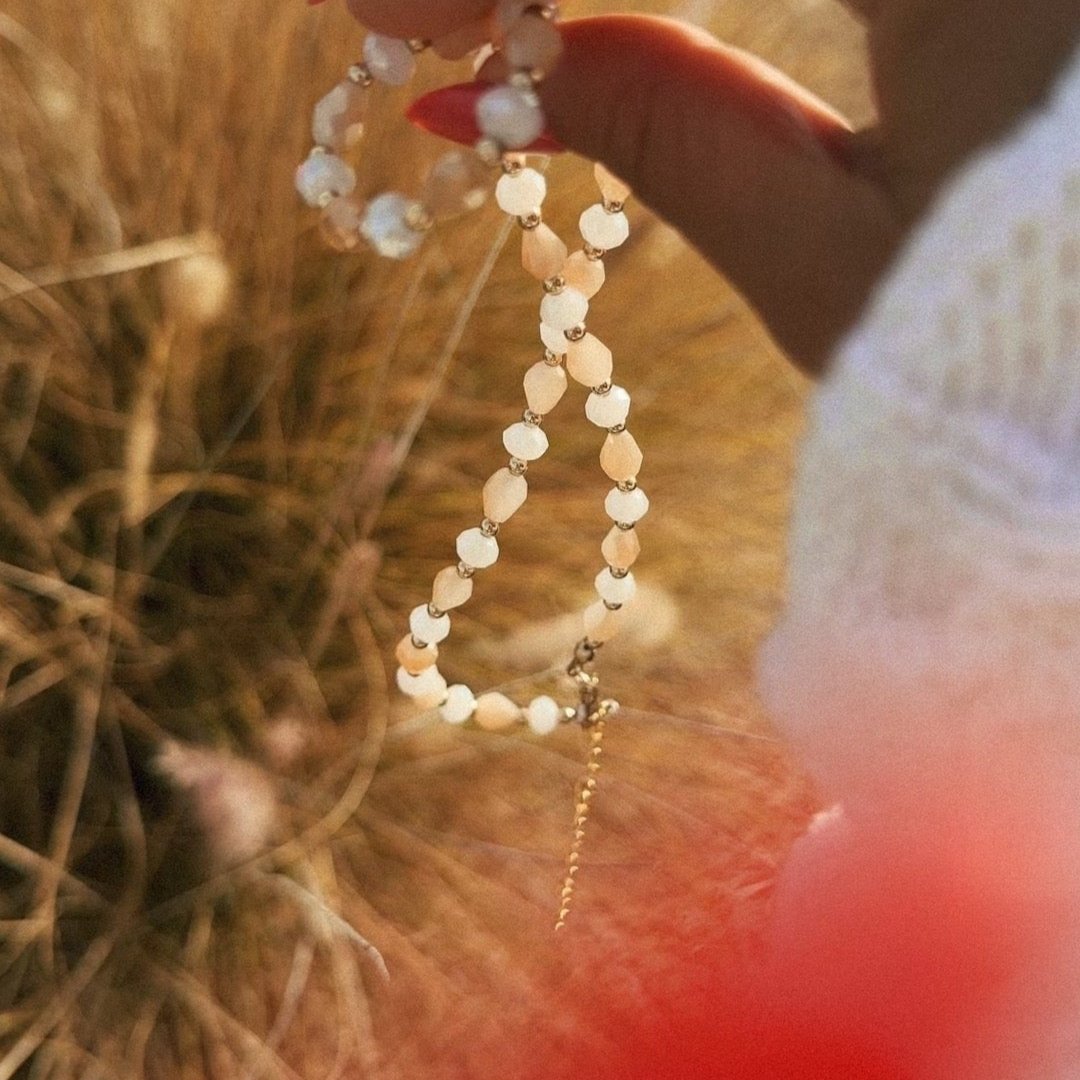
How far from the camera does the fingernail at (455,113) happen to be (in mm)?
265

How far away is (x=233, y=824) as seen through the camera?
39 centimetres

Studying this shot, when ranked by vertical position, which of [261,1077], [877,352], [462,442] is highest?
[877,352]

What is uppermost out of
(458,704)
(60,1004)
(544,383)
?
(544,383)

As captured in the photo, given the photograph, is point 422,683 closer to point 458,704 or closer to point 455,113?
point 458,704

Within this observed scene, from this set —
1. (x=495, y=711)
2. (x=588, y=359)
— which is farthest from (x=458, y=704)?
(x=588, y=359)

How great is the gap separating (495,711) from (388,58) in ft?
0.60

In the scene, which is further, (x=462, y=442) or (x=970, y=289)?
(x=462, y=442)

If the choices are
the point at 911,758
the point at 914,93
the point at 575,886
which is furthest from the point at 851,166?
the point at 575,886

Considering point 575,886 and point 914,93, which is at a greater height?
point 914,93

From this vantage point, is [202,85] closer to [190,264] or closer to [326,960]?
[190,264]

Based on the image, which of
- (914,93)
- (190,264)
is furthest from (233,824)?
(914,93)

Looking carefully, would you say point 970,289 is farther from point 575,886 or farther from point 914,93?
point 575,886

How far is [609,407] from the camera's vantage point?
31cm

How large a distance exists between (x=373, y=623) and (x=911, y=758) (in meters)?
0.19
